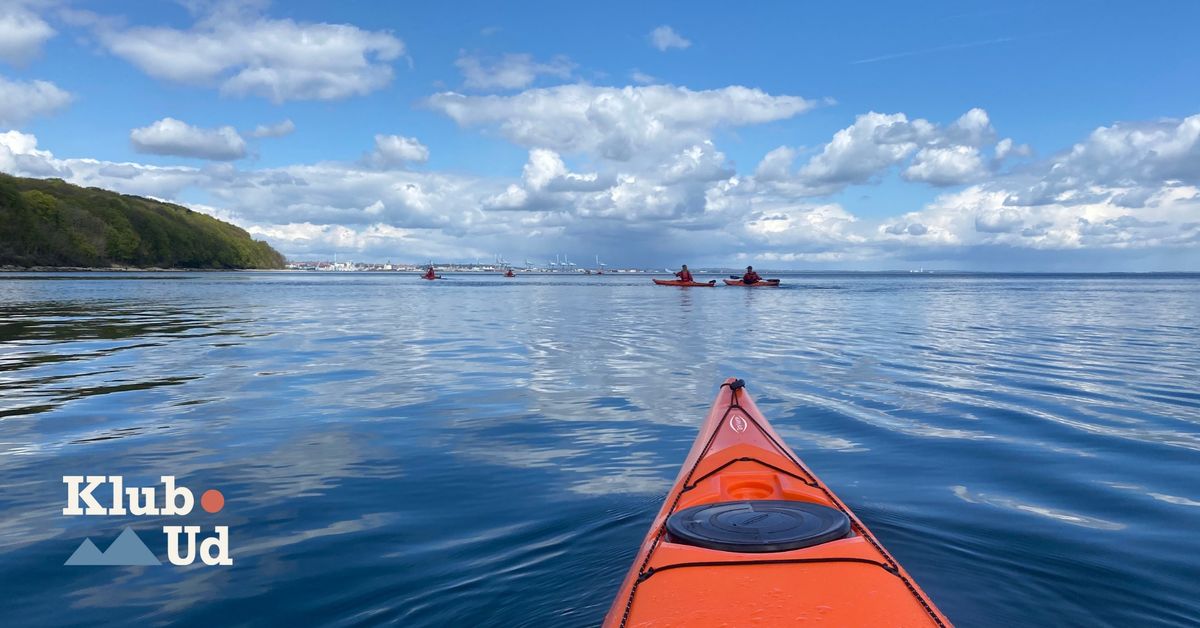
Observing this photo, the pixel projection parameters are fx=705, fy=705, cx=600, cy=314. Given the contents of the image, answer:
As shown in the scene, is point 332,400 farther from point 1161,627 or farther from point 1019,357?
point 1019,357

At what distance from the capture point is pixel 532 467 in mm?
8969

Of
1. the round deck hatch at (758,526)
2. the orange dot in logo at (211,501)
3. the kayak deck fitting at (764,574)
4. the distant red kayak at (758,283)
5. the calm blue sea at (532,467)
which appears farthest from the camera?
the distant red kayak at (758,283)

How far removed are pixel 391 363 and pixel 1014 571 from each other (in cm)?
1538

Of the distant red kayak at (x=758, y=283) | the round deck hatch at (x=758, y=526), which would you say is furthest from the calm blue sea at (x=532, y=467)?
the distant red kayak at (x=758, y=283)

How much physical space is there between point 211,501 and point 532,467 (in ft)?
11.8

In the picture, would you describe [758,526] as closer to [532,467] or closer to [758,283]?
[532,467]

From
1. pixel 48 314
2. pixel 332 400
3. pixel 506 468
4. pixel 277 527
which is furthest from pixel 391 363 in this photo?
pixel 48 314

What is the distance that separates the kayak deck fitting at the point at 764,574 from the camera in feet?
11.5

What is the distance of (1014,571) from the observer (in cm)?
577

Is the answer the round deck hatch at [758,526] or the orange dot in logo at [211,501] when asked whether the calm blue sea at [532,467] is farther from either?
the round deck hatch at [758,526]

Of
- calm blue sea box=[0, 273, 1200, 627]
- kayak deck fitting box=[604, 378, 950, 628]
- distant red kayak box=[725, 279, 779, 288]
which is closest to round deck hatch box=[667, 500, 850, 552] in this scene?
kayak deck fitting box=[604, 378, 950, 628]

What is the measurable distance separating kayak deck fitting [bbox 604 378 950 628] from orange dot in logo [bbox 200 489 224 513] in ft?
16.3

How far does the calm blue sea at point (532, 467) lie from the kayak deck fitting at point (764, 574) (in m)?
1.09

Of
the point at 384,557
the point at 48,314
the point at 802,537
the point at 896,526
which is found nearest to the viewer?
the point at 802,537
